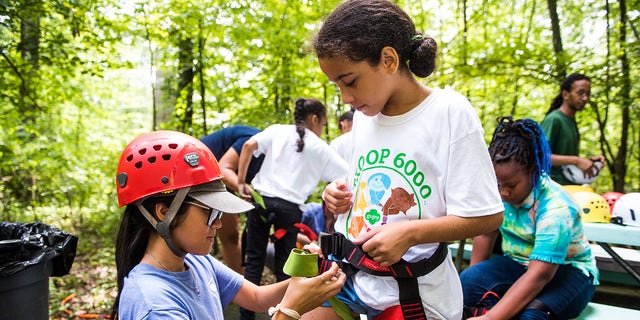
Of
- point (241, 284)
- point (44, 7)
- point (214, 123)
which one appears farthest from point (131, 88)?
point (241, 284)

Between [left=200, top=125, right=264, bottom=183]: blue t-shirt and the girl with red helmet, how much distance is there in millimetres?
2620

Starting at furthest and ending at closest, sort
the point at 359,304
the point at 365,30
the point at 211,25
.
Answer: the point at 211,25 < the point at 359,304 < the point at 365,30

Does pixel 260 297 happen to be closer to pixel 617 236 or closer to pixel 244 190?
pixel 244 190

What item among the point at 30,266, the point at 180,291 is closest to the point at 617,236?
the point at 180,291

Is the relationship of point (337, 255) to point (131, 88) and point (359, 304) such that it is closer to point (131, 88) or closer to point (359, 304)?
point (359, 304)

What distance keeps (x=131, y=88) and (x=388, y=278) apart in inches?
703

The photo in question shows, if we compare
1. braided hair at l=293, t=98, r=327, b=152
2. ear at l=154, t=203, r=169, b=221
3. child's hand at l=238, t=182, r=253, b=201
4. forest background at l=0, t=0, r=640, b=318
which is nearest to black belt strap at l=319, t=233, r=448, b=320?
ear at l=154, t=203, r=169, b=221

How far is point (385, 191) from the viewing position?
1649 mm

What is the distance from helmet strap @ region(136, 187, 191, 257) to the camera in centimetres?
168

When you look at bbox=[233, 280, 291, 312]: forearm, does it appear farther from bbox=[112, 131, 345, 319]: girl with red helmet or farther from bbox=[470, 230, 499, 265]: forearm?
bbox=[470, 230, 499, 265]: forearm

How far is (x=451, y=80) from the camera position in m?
6.86

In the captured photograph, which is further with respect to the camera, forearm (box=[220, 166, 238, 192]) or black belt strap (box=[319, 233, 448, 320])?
forearm (box=[220, 166, 238, 192])

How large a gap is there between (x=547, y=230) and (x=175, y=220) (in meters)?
2.04

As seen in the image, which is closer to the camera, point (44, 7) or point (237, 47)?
point (44, 7)
